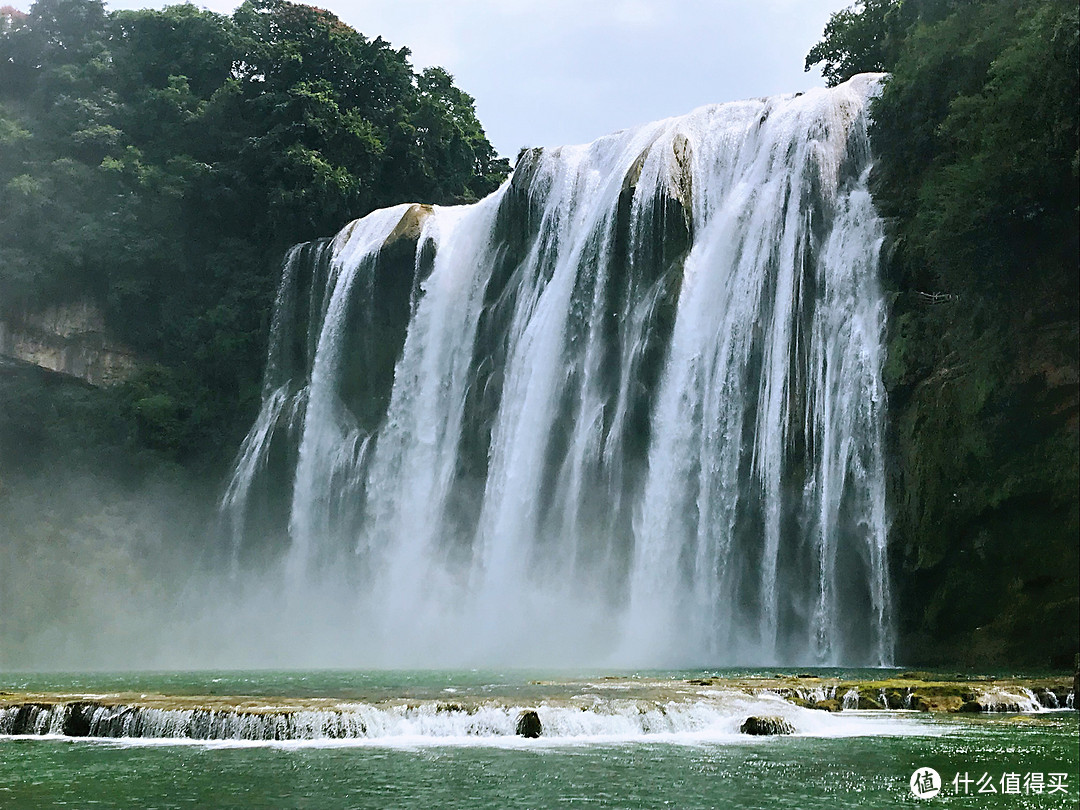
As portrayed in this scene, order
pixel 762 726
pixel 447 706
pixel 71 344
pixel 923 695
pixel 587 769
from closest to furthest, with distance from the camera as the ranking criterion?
pixel 587 769
pixel 762 726
pixel 447 706
pixel 923 695
pixel 71 344

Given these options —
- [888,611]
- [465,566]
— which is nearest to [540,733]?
[888,611]

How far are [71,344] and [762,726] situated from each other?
3283 cm

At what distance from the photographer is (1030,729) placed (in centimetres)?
1413

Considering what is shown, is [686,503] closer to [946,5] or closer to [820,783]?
[946,5]

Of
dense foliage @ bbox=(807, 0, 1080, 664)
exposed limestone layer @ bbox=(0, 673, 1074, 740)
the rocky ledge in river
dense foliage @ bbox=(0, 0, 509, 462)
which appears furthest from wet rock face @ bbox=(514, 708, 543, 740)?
dense foliage @ bbox=(0, 0, 509, 462)

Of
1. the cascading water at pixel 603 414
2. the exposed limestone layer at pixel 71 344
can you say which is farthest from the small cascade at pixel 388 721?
the exposed limestone layer at pixel 71 344

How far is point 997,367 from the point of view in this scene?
75.0 feet

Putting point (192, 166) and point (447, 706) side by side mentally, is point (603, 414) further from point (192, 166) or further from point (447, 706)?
point (192, 166)

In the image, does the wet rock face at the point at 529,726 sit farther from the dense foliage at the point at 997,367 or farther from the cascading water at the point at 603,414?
the dense foliage at the point at 997,367

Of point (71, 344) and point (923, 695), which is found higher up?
point (71, 344)

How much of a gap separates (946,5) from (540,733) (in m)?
21.7

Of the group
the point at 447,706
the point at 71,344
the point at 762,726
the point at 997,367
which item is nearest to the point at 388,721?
the point at 447,706

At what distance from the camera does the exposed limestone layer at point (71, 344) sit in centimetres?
4041

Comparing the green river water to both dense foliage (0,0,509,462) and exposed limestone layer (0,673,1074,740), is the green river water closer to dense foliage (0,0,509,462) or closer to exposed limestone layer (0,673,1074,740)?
exposed limestone layer (0,673,1074,740)
